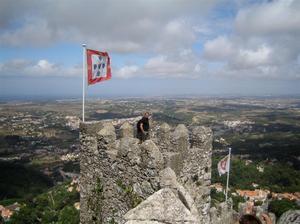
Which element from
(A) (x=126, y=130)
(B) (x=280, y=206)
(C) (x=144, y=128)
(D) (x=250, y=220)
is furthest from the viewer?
(B) (x=280, y=206)

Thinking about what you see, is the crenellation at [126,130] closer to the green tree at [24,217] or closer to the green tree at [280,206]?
the green tree at [280,206]

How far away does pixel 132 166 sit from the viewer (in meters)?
7.64

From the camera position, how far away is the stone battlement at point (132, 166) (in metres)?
7.30

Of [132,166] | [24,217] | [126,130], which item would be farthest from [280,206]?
[132,166]

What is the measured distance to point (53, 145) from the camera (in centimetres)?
11344

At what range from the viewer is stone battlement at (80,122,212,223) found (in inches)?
287

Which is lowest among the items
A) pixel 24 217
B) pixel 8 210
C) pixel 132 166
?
pixel 8 210

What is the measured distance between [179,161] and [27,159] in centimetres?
9723

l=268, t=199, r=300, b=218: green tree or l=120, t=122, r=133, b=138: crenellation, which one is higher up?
l=120, t=122, r=133, b=138: crenellation

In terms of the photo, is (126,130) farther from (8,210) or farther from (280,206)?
(8,210)

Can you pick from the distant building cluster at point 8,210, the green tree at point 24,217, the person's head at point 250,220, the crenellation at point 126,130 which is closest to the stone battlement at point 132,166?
the crenellation at point 126,130

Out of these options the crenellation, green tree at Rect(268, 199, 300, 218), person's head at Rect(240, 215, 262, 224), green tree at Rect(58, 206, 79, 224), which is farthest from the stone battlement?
green tree at Rect(268, 199, 300, 218)

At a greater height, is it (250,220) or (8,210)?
(250,220)

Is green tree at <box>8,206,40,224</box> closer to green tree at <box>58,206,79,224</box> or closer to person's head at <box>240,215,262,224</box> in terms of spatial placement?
green tree at <box>58,206,79,224</box>
